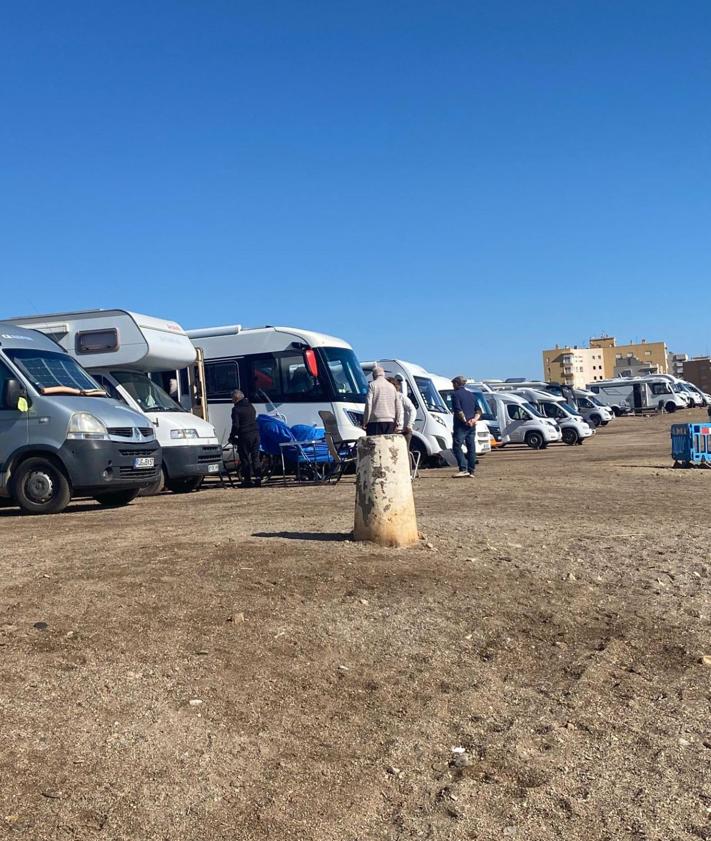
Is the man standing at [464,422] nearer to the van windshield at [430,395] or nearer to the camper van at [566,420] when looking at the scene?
the van windshield at [430,395]

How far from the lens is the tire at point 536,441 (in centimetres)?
3216

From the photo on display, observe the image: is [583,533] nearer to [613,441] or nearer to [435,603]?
[435,603]

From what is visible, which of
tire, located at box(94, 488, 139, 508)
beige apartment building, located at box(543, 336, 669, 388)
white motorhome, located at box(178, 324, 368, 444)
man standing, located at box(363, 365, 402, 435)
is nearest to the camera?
tire, located at box(94, 488, 139, 508)

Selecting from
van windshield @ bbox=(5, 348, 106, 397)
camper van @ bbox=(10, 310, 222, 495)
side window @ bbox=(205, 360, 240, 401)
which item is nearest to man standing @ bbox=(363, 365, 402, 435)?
camper van @ bbox=(10, 310, 222, 495)

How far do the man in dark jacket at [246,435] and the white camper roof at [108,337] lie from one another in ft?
5.23

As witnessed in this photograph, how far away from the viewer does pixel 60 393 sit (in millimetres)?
12867

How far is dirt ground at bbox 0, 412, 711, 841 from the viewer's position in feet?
11.5

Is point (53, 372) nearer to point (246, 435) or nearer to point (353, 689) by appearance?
point (246, 435)

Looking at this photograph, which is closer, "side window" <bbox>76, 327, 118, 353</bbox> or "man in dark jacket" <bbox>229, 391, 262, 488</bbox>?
"side window" <bbox>76, 327, 118, 353</bbox>

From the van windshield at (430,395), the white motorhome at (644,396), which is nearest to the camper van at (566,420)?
the van windshield at (430,395)

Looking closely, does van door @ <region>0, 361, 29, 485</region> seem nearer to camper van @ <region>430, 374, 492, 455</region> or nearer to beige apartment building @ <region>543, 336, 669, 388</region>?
camper van @ <region>430, 374, 492, 455</region>

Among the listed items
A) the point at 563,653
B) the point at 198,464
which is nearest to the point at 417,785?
the point at 563,653

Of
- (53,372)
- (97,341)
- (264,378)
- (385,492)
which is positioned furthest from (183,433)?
(385,492)

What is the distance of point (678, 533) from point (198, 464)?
8487 mm
